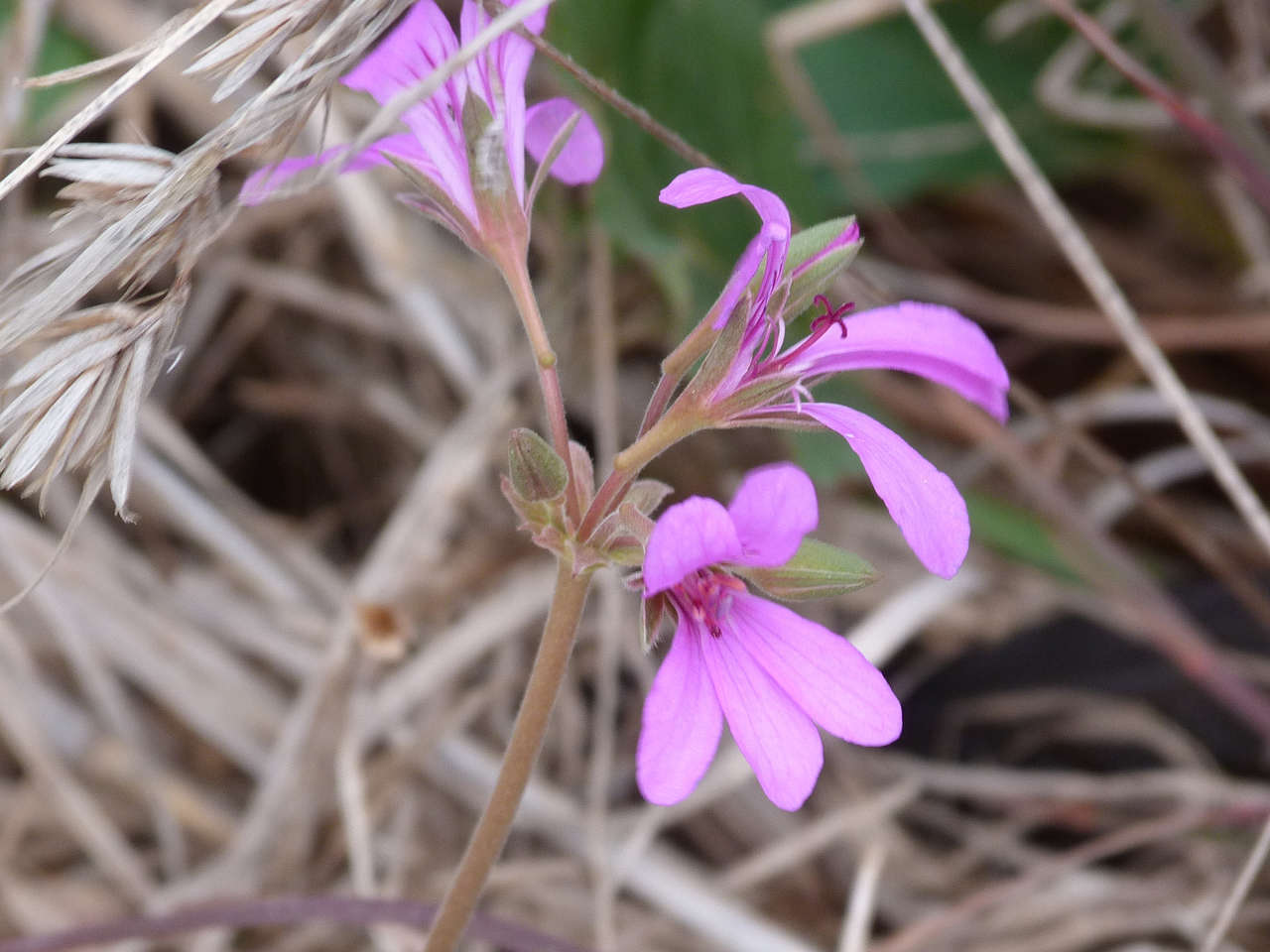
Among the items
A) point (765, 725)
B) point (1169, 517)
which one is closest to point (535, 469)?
point (765, 725)

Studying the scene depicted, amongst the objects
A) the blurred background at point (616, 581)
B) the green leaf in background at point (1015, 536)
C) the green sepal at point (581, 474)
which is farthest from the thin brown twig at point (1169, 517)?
the green sepal at point (581, 474)

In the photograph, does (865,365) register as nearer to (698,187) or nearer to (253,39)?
(698,187)

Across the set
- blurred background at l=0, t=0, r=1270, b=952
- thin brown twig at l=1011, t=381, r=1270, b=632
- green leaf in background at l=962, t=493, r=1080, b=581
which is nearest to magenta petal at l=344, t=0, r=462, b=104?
blurred background at l=0, t=0, r=1270, b=952

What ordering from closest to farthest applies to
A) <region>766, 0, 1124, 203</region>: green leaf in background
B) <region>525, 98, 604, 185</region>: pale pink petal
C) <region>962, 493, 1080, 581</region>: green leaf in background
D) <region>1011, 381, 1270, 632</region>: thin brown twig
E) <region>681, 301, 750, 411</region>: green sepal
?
<region>681, 301, 750, 411</region>: green sepal → <region>525, 98, 604, 185</region>: pale pink petal → <region>1011, 381, 1270, 632</region>: thin brown twig → <region>962, 493, 1080, 581</region>: green leaf in background → <region>766, 0, 1124, 203</region>: green leaf in background

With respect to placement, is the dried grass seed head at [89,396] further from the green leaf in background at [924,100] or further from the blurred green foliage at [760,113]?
the green leaf in background at [924,100]

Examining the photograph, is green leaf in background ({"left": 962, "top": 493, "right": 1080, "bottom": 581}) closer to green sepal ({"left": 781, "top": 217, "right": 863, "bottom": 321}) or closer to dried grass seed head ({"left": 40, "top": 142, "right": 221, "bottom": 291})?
green sepal ({"left": 781, "top": 217, "right": 863, "bottom": 321})

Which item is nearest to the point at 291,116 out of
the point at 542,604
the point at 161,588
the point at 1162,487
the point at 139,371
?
the point at 139,371
